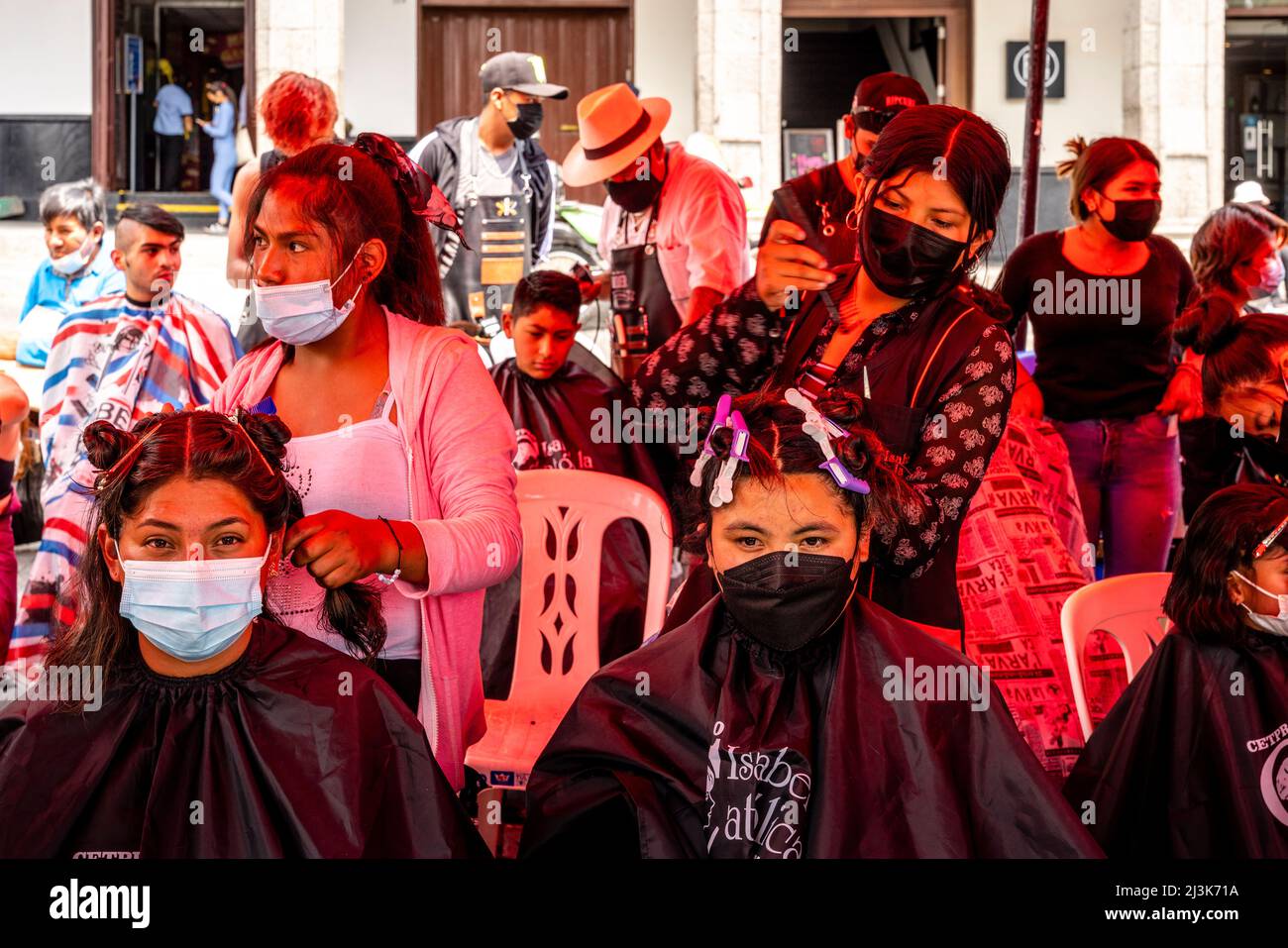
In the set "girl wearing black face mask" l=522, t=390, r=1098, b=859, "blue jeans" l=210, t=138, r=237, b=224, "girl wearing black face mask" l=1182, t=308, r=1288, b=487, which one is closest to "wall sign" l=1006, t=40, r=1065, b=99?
"blue jeans" l=210, t=138, r=237, b=224

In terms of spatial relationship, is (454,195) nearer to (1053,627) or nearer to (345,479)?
(1053,627)

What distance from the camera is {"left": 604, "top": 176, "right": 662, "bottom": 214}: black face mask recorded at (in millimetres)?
4117

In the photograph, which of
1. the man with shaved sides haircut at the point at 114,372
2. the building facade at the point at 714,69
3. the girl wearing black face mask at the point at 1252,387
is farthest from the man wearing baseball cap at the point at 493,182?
the building facade at the point at 714,69

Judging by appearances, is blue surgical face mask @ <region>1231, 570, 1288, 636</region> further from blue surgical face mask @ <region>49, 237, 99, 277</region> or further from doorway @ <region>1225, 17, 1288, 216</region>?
doorway @ <region>1225, 17, 1288, 216</region>

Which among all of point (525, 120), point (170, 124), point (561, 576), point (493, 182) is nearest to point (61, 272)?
point (493, 182)

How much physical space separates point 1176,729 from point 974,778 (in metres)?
0.54

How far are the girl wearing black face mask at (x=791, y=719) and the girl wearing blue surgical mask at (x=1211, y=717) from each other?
440 millimetres

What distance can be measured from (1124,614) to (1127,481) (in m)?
1.14

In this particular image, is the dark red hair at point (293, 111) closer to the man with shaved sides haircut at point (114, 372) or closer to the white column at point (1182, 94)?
the man with shaved sides haircut at point (114, 372)

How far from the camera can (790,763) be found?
181cm

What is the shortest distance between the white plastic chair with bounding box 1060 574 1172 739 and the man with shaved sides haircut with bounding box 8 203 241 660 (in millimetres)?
2069

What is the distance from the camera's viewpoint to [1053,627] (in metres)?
3.04

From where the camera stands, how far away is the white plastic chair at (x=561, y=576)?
10.2ft
